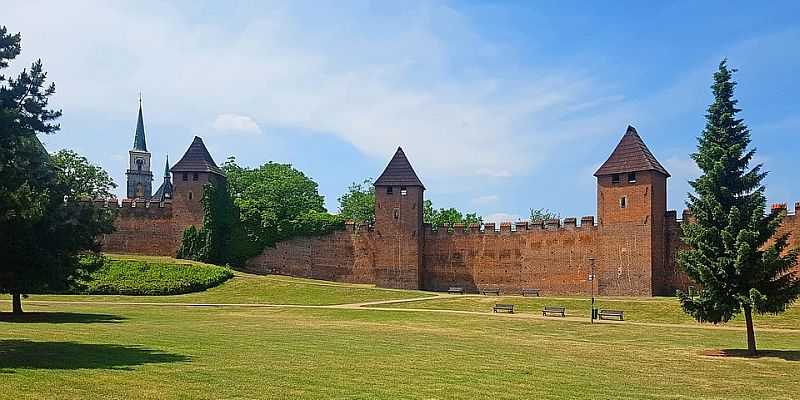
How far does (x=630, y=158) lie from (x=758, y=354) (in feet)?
80.1

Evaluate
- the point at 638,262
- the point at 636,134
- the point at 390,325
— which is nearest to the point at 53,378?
the point at 390,325

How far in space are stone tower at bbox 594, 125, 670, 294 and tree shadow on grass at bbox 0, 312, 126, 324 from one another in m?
28.7

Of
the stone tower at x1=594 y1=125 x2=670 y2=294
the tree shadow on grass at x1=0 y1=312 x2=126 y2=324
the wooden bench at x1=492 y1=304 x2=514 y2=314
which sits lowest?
the wooden bench at x1=492 y1=304 x2=514 y2=314

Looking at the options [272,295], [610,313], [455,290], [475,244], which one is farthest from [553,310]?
[475,244]

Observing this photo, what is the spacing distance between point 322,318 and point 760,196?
17.3 metres

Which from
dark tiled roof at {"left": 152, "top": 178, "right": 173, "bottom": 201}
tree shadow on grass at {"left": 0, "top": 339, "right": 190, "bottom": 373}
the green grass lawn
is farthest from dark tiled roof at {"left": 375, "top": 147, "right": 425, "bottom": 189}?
dark tiled roof at {"left": 152, "top": 178, "right": 173, "bottom": 201}

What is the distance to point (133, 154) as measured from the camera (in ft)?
369

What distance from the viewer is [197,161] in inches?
2151

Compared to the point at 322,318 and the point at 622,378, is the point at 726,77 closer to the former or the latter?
the point at 622,378

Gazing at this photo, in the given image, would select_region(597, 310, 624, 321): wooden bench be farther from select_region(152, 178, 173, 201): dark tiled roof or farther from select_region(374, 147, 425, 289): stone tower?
select_region(152, 178, 173, 201): dark tiled roof

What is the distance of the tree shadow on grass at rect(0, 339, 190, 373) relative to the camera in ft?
45.5

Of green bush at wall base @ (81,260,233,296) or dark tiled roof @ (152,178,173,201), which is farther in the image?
dark tiled roof @ (152,178,173,201)

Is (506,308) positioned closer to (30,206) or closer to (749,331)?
(749,331)

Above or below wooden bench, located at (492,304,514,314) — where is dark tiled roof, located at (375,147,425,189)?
above
